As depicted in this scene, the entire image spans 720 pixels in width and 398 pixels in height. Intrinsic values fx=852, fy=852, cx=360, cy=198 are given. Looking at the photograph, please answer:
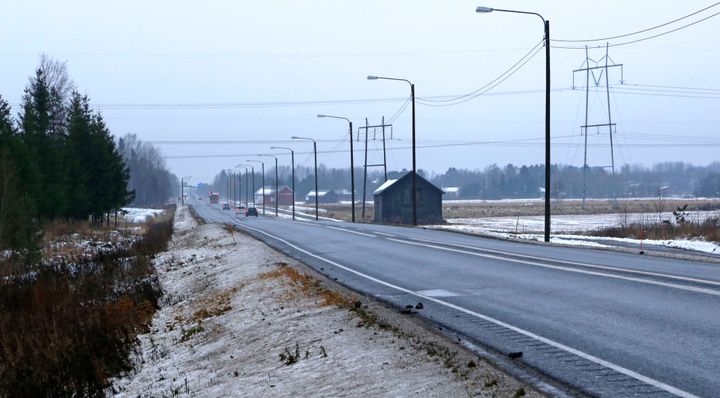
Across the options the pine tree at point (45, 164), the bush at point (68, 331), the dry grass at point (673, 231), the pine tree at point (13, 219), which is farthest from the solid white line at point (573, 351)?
the pine tree at point (45, 164)

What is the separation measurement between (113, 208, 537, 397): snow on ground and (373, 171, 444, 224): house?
186 feet

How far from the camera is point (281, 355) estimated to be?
905 cm

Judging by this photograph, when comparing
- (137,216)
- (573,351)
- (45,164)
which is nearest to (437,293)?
(573,351)

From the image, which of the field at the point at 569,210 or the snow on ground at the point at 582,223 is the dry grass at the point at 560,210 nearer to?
the field at the point at 569,210

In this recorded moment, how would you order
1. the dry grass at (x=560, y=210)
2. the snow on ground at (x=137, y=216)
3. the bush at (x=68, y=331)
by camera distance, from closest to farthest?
1. the bush at (x=68, y=331)
2. the snow on ground at (x=137, y=216)
3. the dry grass at (x=560, y=210)

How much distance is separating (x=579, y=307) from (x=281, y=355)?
4161 millimetres

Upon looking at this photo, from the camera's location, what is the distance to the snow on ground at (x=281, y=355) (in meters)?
7.11

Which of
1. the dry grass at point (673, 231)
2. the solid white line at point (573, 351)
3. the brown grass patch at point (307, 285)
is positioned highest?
the solid white line at point (573, 351)

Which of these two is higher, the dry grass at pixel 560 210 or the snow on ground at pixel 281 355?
the snow on ground at pixel 281 355

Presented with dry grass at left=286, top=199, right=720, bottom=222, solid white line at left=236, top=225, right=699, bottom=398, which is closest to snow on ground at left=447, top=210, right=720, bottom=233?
dry grass at left=286, top=199, right=720, bottom=222

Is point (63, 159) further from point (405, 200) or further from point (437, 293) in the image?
point (437, 293)

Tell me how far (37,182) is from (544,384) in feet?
125

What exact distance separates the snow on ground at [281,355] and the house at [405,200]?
5677 cm

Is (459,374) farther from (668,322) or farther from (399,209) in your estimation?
(399,209)
